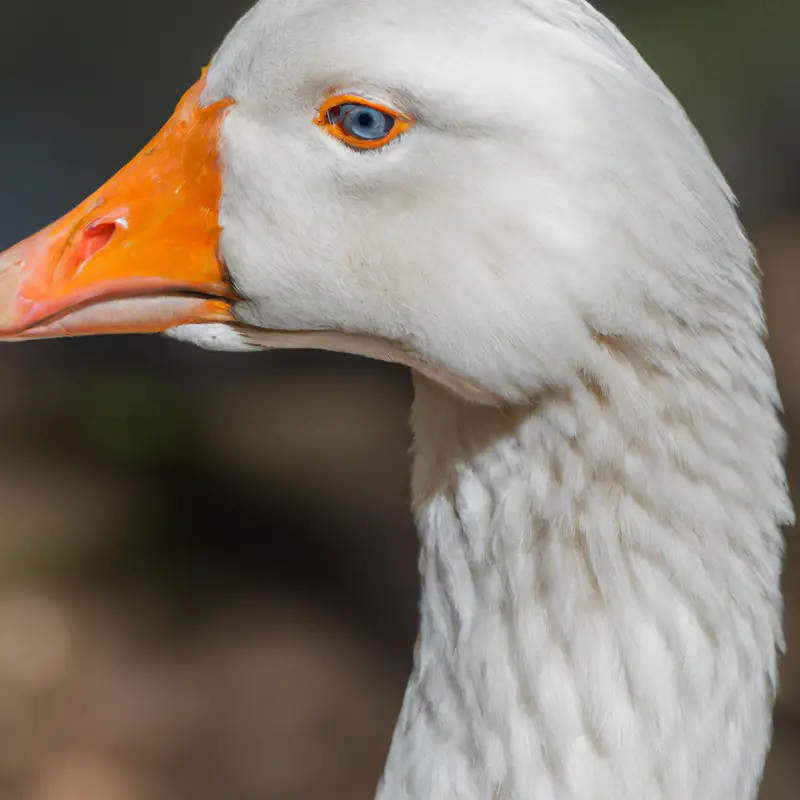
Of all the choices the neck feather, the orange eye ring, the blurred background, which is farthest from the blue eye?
the blurred background

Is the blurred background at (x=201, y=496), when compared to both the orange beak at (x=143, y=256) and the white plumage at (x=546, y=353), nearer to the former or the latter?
the white plumage at (x=546, y=353)

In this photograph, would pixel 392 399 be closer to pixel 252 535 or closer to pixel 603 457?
pixel 252 535

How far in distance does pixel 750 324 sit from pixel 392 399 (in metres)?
4.01

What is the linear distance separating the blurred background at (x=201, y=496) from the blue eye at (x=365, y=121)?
2.70 metres

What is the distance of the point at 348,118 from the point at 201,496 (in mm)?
3718

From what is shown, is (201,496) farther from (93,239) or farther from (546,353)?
(546,353)

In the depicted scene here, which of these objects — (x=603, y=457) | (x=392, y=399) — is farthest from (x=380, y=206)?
(x=392, y=399)

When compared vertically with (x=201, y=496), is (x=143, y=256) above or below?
below

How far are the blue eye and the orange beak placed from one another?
0.19 m

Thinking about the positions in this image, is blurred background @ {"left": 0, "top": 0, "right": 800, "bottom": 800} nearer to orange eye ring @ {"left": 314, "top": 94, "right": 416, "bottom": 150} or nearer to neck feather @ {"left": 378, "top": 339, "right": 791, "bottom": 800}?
neck feather @ {"left": 378, "top": 339, "right": 791, "bottom": 800}

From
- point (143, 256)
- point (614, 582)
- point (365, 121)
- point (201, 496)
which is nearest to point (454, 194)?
point (365, 121)

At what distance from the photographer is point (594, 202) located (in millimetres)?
1123

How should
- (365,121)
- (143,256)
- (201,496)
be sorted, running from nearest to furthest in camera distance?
(365,121) → (143,256) → (201,496)

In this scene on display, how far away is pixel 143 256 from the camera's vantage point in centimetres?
130
